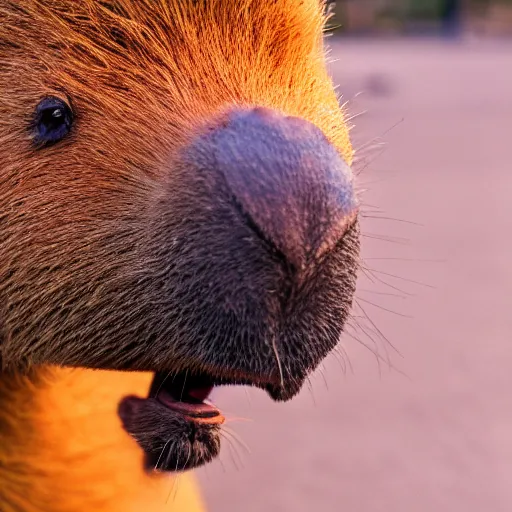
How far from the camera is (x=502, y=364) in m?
2.78

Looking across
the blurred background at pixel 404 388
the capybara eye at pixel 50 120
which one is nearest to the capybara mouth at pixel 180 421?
the blurred background at pixel 404 388

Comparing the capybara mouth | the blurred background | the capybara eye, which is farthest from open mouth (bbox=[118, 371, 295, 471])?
the capybara eye

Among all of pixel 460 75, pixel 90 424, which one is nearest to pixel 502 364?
pixel 90 424

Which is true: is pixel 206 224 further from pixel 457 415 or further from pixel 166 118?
pixel 457 415

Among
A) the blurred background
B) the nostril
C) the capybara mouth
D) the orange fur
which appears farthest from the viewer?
the blurred background

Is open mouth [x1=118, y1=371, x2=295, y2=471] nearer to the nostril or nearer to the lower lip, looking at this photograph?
the lower lip

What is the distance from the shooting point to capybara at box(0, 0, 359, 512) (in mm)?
784

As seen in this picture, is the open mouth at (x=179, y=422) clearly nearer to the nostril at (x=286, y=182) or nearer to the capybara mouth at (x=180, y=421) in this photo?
the capybara mouth at (x=180, y=421)

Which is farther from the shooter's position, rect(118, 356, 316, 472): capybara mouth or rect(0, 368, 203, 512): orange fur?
rect(0, 368, 203, 512): orange fur

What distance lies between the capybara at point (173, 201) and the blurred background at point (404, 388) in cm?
15

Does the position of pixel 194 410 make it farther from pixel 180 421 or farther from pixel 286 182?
pixel 286 182

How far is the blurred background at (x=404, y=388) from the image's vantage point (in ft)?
7.10

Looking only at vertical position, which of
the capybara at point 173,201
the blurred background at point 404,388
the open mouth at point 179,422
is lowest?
the blurred background at point 404,388

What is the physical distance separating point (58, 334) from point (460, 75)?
30.8 ft
